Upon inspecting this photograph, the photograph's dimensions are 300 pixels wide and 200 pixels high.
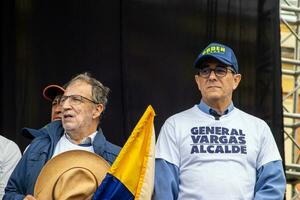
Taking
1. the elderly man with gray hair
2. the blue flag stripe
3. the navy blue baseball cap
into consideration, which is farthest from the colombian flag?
the navy blue baseball cap

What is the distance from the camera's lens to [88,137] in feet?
11.3

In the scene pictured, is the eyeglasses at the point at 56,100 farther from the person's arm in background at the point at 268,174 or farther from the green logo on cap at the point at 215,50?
the person's arm in background at the point at 268,174

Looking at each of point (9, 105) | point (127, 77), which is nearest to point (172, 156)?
point (127, 77)

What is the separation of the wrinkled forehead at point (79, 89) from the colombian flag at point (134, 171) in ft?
1.07

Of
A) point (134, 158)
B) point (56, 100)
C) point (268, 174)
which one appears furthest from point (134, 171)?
point (56, 100)

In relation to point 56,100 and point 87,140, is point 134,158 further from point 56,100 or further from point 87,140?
point 56,100

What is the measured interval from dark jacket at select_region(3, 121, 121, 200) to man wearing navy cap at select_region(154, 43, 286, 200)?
23 centimetres

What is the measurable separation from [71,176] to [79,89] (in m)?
0.42

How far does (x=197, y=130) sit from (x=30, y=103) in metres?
1.95

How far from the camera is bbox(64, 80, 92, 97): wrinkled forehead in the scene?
3434mm

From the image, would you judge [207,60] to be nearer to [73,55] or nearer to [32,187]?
[32,187]

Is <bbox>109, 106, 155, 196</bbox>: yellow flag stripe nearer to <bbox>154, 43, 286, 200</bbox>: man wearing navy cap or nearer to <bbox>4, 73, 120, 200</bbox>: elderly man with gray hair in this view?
<bbox>154, 43, 286, 200</bbox>: man wearing navy cap

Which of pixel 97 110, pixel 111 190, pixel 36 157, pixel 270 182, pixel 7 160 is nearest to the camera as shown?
pixel 111 190

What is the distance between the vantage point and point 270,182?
3230mm
